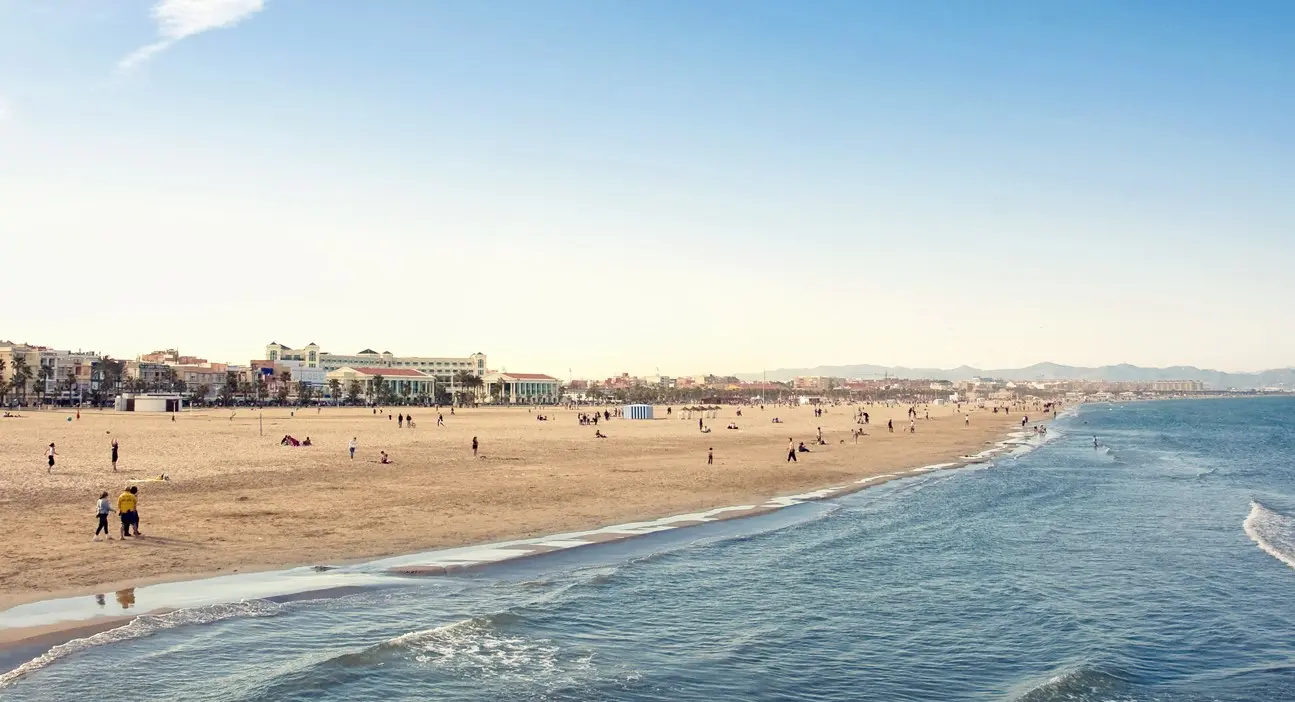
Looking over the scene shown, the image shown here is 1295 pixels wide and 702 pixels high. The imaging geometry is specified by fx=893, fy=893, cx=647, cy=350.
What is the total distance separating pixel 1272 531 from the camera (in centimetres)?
2755

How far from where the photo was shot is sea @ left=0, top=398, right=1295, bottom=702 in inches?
496

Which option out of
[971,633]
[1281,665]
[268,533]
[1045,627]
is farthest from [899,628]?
[268,533]

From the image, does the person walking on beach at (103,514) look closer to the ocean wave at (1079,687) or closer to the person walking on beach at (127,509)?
the person walking on beach at (127,509)

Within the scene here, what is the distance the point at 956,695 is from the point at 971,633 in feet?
11.5

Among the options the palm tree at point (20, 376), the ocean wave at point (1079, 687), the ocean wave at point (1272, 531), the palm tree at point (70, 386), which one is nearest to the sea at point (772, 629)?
the ocean wave at point (1079, 687)

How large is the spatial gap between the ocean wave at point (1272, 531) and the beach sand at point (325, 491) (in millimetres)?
15651

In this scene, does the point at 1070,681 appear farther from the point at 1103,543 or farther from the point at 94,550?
the point at 94,550

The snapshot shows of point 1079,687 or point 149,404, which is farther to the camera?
point 149,404

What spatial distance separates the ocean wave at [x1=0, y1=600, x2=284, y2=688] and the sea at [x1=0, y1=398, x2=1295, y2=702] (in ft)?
0.16

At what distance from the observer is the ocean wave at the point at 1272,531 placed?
23973mm

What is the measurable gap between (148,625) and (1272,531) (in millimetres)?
30345

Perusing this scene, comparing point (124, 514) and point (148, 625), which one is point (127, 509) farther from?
point (148, 625)

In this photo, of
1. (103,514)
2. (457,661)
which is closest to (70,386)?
(103,514)

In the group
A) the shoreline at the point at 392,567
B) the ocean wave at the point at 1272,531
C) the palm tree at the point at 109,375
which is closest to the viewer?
the shoreline at the point at 392,567
